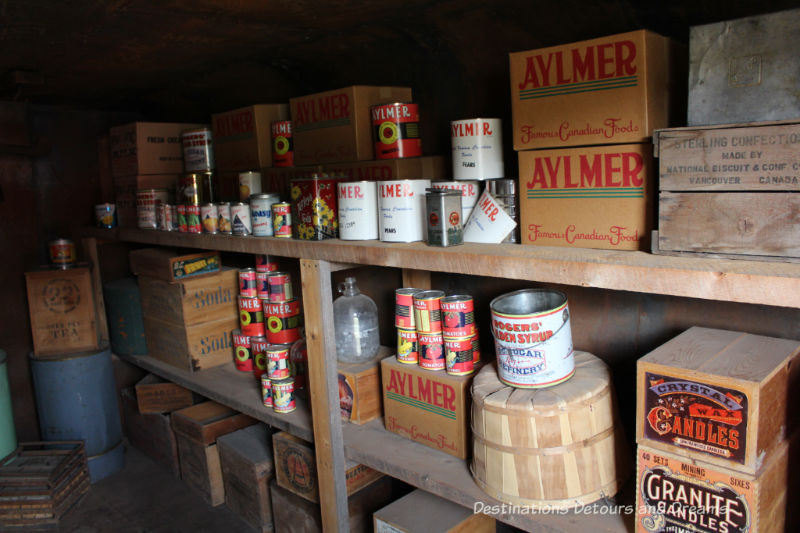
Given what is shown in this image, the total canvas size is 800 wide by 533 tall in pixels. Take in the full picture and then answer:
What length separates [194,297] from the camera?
7.77 feet

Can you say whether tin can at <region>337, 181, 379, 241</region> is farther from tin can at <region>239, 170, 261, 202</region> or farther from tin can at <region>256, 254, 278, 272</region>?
tin can at <region>256, 254, 278, 272</region>

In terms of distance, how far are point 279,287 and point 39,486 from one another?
1319 mm

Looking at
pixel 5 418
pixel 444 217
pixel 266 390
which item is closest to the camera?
pixel 444 217

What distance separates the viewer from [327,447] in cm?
170

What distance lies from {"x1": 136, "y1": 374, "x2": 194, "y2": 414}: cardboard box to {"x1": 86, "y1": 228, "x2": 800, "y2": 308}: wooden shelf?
4.61 feet

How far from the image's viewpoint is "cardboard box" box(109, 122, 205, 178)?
2549 mm

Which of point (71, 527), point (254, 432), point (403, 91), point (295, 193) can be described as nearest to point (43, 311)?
point (71, 527)

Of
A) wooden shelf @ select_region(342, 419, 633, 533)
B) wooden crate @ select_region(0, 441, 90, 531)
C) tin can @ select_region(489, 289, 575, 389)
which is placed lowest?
wooden crate @ select_region(0, 441, 90, 531)

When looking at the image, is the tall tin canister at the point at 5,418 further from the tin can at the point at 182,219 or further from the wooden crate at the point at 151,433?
the tin can at the point at 182,219

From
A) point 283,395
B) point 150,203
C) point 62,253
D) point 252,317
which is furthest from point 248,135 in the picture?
point 62,253

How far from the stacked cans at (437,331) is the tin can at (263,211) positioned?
446mm

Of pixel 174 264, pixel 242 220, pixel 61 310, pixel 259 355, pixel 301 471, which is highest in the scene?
pixel 242 220

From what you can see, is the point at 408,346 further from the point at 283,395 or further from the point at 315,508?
the point at 315,508

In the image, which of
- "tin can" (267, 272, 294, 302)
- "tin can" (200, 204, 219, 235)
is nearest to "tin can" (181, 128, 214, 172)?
"tin can" (200, 204, 219, 235)
